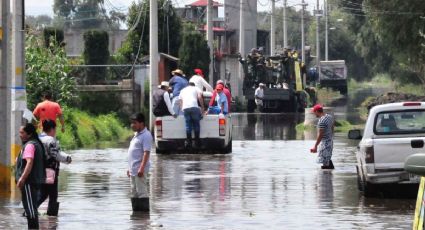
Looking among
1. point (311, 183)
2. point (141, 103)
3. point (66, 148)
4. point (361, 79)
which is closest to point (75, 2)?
point (361, 79)

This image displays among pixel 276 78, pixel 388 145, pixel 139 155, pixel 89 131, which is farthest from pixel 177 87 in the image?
pixel 276 78

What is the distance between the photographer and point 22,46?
821 inches

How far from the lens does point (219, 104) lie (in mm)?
30281

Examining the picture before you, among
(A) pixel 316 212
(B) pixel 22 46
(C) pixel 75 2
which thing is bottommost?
(A) pixel 316 212

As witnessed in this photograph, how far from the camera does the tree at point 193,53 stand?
62.1 meters

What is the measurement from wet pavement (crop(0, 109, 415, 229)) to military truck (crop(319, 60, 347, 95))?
80.3 metres

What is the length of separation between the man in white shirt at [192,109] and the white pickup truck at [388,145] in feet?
28.6

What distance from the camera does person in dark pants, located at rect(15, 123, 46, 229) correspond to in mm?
15281

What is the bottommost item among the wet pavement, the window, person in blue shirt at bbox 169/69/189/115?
the wet pavement

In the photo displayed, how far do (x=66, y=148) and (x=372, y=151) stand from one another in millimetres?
14510

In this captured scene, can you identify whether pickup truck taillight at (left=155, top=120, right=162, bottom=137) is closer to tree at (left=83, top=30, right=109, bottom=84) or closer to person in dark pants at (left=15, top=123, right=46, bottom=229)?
person in dark pants at (left=15, top=123, right=46, bottom=229)

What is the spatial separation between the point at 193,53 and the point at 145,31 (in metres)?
3.52

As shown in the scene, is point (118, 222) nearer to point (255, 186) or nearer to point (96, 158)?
point (255, 186)

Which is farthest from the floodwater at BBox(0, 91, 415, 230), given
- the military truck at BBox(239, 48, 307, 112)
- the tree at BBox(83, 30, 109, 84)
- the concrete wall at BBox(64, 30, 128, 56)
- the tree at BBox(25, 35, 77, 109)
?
the concrete wall at BBox(64, 30, 128, 56)
